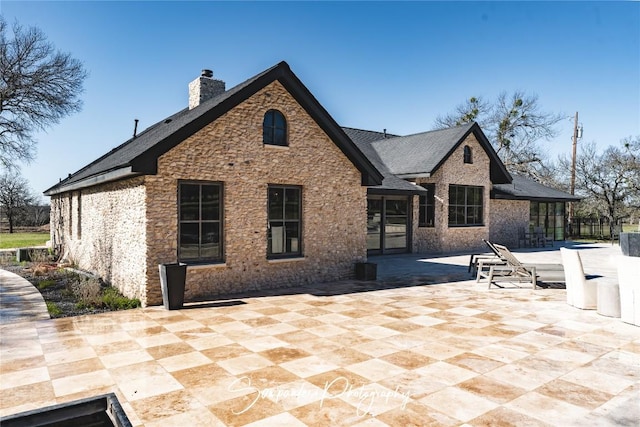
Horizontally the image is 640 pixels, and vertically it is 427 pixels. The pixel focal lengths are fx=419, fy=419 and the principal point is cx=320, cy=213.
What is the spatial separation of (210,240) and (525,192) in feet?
65.8

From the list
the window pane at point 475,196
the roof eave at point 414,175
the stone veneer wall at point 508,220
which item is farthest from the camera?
the stone veneer wall at point 508,220

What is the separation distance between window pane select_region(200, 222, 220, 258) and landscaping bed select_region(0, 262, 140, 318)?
71.8 inches

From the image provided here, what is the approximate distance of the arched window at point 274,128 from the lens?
1090 cm

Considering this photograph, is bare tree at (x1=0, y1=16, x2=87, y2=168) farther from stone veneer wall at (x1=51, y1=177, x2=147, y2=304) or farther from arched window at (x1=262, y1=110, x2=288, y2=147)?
arched window at (x1=262, y1=110, x2=288, y2=147)

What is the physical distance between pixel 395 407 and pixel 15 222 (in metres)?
41.3

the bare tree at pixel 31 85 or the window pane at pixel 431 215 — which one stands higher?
the bare tree at pixel 31 85

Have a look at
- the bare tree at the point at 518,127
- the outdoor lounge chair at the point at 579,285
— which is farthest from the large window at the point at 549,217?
the outdoor lounge chair at the point at 579,285

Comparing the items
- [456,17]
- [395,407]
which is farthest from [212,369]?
[456,17]

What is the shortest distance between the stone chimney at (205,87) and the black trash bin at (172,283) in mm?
7500

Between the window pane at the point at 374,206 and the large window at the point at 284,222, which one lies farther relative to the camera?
the window pane at the point at 374,206

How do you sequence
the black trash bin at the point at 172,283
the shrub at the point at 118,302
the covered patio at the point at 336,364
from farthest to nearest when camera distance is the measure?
the shrub at the point at 118,302, the black trash bin at the point at 172,283, the covered patio at the point at 336,364

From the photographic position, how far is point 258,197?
34.8 feet

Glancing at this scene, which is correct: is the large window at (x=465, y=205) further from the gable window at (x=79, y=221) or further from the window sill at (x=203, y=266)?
the gable window at (x=79, y=221)

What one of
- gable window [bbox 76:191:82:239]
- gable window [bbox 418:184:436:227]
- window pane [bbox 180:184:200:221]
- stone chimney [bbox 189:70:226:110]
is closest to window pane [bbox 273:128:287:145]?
window pane [bbox 180:184:200:221]
